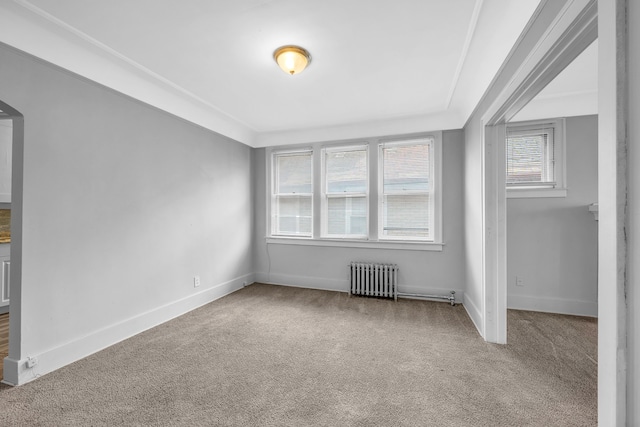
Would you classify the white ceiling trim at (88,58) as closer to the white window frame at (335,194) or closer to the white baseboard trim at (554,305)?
the white window frame at (335,194)

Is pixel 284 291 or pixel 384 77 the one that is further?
pixel 284 291

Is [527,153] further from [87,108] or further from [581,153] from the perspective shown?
[87,108]

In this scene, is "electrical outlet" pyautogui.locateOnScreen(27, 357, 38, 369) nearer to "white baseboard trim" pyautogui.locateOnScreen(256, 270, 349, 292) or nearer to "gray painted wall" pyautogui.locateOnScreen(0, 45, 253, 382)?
"gray painted wall" pyautogui.locateOnScreen(0, 45, 253, 382)

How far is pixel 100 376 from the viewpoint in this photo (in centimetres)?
219

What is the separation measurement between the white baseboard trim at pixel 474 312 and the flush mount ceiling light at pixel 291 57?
3.02 meters

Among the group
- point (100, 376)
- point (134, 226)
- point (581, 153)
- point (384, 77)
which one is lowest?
point (100, 376)

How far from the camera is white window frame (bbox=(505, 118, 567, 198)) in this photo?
3484 mm

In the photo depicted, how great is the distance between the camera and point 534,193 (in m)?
3.57

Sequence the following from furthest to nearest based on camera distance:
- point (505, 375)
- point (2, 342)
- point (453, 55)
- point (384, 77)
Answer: point (384, 77) → point (2, 342) → point (453, 55) → point (505, 375)

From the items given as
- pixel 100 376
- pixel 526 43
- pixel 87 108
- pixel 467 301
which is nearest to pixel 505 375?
pixel 467 301

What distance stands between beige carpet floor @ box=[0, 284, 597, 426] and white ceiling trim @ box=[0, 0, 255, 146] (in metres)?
2.46

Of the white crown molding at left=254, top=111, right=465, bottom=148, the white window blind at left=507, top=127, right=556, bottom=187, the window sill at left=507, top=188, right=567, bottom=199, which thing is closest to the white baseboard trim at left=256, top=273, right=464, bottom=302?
the window sill at left=507, top=188, right=567, bottom=199

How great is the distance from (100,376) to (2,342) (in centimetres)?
142

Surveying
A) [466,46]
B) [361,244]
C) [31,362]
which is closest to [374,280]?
[361,244]
